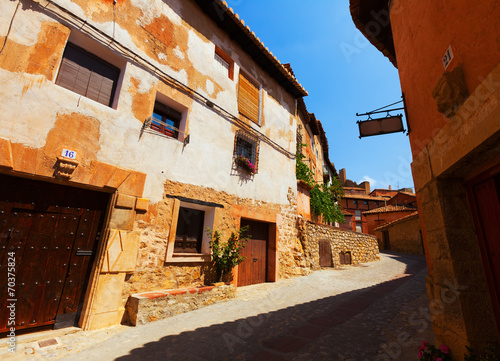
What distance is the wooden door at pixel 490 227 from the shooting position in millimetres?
2352

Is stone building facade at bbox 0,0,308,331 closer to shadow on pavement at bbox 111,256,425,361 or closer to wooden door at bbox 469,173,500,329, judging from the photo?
shadow on pavement at bbox 111,256,425,361

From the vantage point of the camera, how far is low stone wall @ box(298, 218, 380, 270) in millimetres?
9242

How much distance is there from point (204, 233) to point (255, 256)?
222 cm

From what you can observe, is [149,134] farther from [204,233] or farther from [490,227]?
[490,227]

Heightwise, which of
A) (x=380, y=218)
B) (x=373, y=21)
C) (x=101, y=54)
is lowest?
(x=380, y=218)

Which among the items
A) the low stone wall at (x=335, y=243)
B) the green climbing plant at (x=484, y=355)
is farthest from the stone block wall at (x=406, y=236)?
the green climbing plant at (x=484, y=355)

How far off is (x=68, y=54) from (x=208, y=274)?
5453 mm

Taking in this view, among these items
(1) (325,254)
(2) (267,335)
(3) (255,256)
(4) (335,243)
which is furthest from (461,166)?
(4) (335,243)

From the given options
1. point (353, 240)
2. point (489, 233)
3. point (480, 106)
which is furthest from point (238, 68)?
point (353, 240)

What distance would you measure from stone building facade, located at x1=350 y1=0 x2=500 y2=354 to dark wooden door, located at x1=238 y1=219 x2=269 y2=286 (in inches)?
194

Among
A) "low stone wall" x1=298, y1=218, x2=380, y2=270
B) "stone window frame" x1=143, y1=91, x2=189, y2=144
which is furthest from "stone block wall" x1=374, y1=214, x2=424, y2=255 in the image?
"stone window frame" x1=143, y1=91, x2=189, y2=144

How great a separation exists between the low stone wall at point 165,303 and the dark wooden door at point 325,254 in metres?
6.77

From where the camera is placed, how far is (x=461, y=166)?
8.34 ft

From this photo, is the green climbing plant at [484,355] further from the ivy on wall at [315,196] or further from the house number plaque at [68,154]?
the ivy on wall at [315,196]
